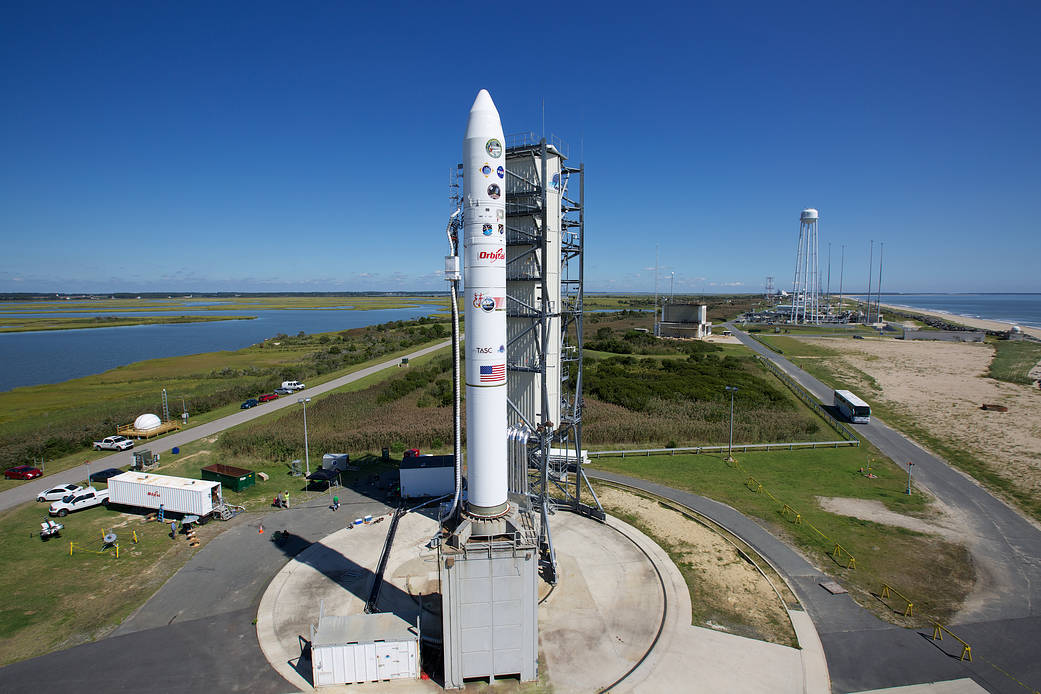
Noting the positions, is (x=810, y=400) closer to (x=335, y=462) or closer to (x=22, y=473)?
(x=335, y=462)

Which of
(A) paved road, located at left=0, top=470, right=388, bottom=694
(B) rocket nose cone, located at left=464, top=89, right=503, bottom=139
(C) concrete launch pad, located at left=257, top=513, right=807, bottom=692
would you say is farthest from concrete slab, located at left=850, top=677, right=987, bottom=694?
(B) rocket nose cone, located at left=464, top=89, right=503, bottom=139

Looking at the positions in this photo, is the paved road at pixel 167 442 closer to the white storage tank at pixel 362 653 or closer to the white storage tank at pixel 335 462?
the white storage tank at pixel 335 462

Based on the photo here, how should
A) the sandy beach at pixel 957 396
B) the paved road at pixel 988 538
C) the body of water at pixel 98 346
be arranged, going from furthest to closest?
the body of water at pixel 98 346, the sandy beach at pixel 957 396, the paved road at pixel 988 538

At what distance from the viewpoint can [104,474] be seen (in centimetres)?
3016

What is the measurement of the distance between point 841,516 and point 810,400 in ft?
92.8

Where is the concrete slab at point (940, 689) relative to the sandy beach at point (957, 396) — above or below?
below

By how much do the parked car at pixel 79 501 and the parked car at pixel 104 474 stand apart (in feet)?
11.5

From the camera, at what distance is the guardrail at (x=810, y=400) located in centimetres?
3941

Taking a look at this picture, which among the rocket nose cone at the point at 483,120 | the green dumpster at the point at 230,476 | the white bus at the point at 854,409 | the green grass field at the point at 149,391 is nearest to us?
the rocket nose cone at the point at 483,120

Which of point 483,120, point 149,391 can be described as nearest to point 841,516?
point 483,120

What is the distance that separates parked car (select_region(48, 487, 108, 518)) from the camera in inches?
981

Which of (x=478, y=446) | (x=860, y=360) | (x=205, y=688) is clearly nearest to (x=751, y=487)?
(x=478, y=446)

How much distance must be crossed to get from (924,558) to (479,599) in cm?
1955

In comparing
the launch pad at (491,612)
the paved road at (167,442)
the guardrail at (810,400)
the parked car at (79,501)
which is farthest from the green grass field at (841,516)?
the paved road at (167,442)
